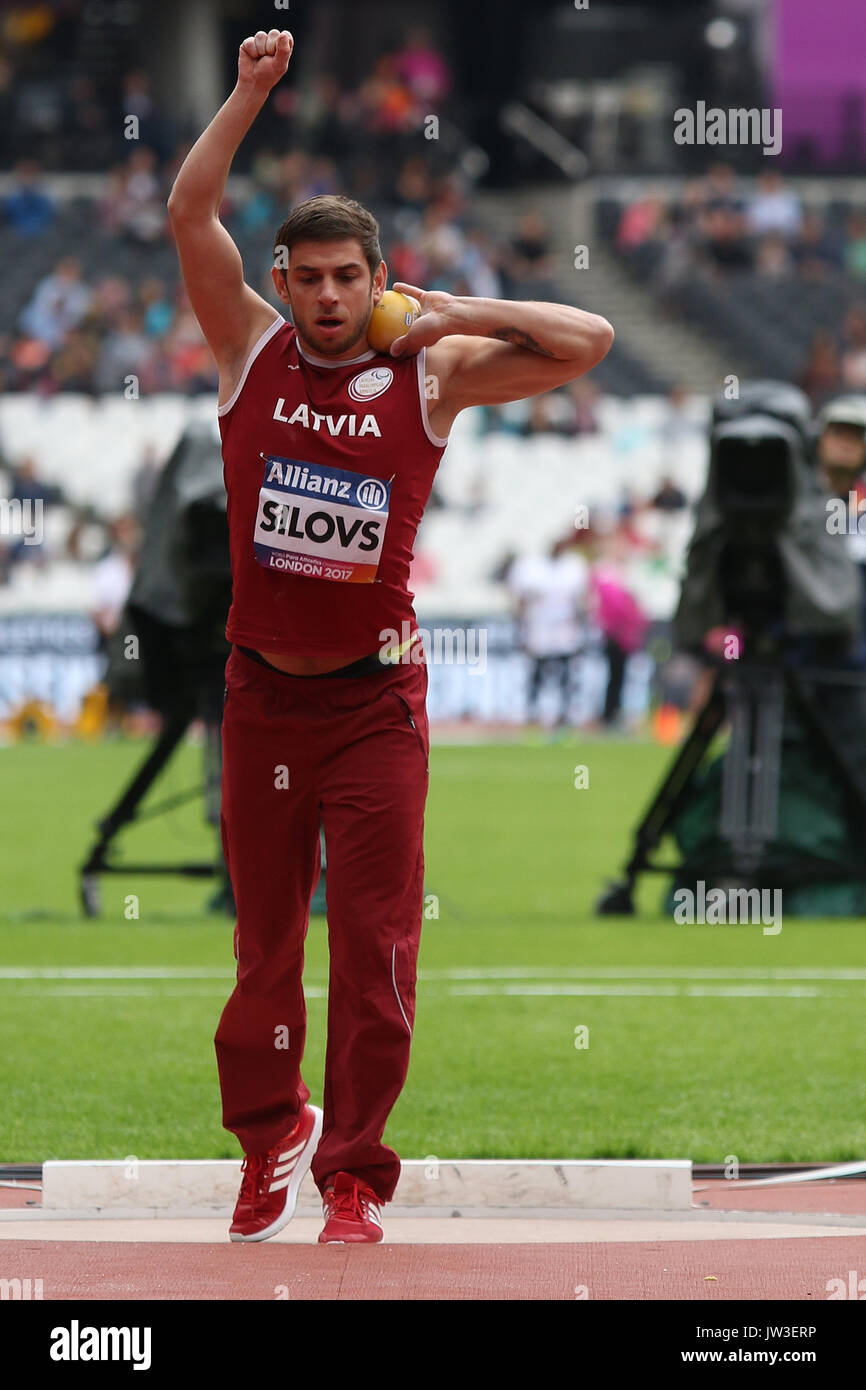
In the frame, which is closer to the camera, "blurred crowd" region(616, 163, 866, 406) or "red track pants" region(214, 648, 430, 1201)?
"red track pants" region(214, 648, 430, 1201)

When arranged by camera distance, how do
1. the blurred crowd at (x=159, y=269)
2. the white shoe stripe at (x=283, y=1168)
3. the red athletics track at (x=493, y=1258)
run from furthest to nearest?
1. the blurred crowd at (x=159, y=269)
2. the white shoe stripe at (x=283, y=1168)
3. the red athletics track at (x=493, y=1258)

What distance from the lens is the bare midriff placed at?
18.3 ft

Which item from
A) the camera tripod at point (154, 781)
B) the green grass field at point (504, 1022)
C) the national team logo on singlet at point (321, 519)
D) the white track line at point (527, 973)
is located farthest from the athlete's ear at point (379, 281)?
the camera tripod at point (154, 781)

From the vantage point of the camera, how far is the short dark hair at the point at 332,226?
17.8 feet

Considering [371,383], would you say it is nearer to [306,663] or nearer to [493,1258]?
[306,663]

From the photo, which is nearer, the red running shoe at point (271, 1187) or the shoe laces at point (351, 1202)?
the shoe laces at point (351, 1202)

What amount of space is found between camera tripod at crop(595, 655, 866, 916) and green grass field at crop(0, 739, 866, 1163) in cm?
31

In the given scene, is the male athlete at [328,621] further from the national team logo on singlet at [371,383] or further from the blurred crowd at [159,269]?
the blurred crowd at [159,269]

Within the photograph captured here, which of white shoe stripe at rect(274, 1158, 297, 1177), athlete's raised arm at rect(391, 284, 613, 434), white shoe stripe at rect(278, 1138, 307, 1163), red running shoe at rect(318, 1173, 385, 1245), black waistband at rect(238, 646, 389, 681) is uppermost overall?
athlete's raised arm at rect(391, 284, 613, 434)

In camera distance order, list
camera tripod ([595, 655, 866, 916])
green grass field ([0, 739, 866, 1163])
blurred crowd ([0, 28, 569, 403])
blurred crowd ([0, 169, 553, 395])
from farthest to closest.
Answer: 1. blurred crowd ([0, 28, 569, 403])
2. blurred crowd ([0, 169, 553, 395])
3. camera tripod ([595, 655, 866, 916])
4. green grass field ([0, 739, 866, 1163])

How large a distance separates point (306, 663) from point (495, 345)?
96 centimetres

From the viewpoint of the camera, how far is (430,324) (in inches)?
215

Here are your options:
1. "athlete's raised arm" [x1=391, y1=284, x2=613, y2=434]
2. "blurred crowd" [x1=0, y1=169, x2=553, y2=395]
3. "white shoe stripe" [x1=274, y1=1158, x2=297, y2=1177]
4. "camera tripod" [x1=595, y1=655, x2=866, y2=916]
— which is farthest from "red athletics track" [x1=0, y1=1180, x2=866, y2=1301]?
"blurred crowd" [x1=0, y1=169, x2=553, y2=395]

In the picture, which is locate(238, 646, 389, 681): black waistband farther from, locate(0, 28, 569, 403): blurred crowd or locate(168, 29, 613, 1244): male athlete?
locate(0, 28, 569, 403): blurred crowd
